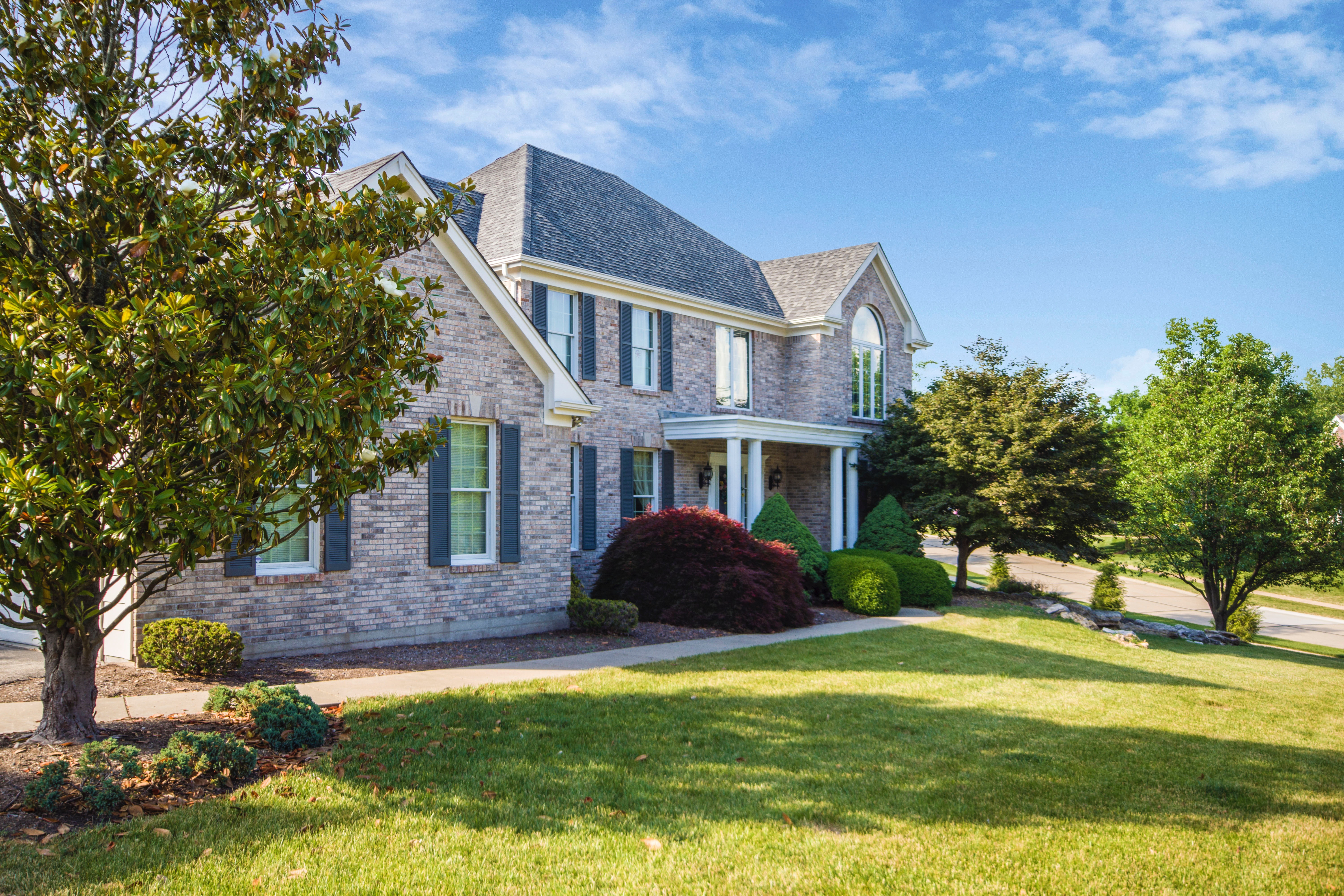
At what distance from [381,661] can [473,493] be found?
9.87 feet

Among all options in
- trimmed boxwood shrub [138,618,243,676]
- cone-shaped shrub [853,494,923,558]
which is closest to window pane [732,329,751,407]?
cone-shaped shrub [853,494,923,558]

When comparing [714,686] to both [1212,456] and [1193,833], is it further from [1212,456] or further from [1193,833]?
[1212,456]

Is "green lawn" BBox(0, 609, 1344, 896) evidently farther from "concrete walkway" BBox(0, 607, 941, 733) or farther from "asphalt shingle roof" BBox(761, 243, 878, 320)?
"asphalt shingle roof" BBox(761, 243, 878, 320)

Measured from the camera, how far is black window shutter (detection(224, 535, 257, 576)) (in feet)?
31.0

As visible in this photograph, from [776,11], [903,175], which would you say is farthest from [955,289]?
[776,11]

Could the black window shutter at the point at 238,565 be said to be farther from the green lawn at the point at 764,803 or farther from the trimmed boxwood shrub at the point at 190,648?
the green lawn at the point at 764,803

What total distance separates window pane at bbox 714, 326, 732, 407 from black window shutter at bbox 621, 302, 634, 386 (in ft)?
9.83

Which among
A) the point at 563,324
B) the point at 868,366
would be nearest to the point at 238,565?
the point at 563,324

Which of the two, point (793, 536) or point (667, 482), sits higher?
point (667, 482)

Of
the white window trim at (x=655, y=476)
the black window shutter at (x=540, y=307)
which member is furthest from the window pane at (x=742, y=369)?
the black window shutter at (x=540, y=307)

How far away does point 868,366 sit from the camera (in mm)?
24750

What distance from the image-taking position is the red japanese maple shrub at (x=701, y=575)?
1387 centimetres

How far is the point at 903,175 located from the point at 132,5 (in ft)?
64.4

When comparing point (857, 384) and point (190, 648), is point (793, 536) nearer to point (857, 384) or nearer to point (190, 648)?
point (857, 384)
